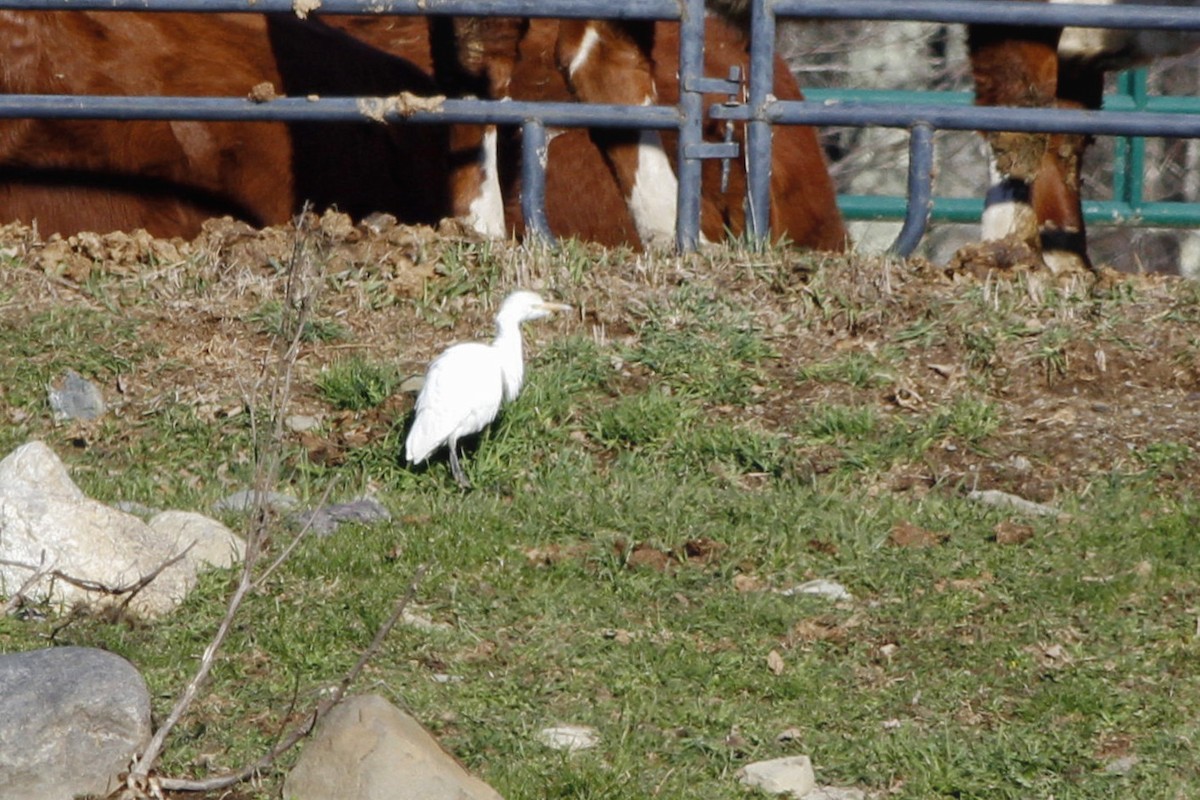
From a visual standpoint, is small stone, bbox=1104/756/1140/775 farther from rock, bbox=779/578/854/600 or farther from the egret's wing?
the egret's wing

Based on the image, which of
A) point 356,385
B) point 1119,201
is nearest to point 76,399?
point 356,385

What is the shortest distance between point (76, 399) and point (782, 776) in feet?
9.32

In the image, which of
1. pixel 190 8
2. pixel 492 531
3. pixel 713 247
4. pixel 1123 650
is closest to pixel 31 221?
pixel 190 8

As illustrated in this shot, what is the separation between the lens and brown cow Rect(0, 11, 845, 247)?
7133 millimetres

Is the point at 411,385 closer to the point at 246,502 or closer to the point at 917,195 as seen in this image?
the point at 246,502

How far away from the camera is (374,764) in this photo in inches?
129

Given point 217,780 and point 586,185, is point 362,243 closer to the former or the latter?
point 586,185

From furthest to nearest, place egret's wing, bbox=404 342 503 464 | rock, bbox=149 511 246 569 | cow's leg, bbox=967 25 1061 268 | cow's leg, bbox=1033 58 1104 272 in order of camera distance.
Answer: cow's leg, bbox=1033 58 1104 272, cow's leg, bbox=967 25 1061 268, egret's wing, bbox=404 342 503 464, rock, bbox=149 511 246 569

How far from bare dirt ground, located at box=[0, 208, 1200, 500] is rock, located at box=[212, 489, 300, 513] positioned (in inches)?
14.0

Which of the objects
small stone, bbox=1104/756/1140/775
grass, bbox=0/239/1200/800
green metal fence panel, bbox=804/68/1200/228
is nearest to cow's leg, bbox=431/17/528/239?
grass, bbox=0/239/1200/800

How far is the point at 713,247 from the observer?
6602 millimetres

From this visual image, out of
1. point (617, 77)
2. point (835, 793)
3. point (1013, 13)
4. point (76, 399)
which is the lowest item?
point (835, 793)

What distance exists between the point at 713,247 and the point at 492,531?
218 cm

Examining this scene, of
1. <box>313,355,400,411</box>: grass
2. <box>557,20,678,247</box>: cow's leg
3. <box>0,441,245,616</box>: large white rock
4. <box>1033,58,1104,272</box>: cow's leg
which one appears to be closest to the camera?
<box>0,441,245,616</box>: large white rock
